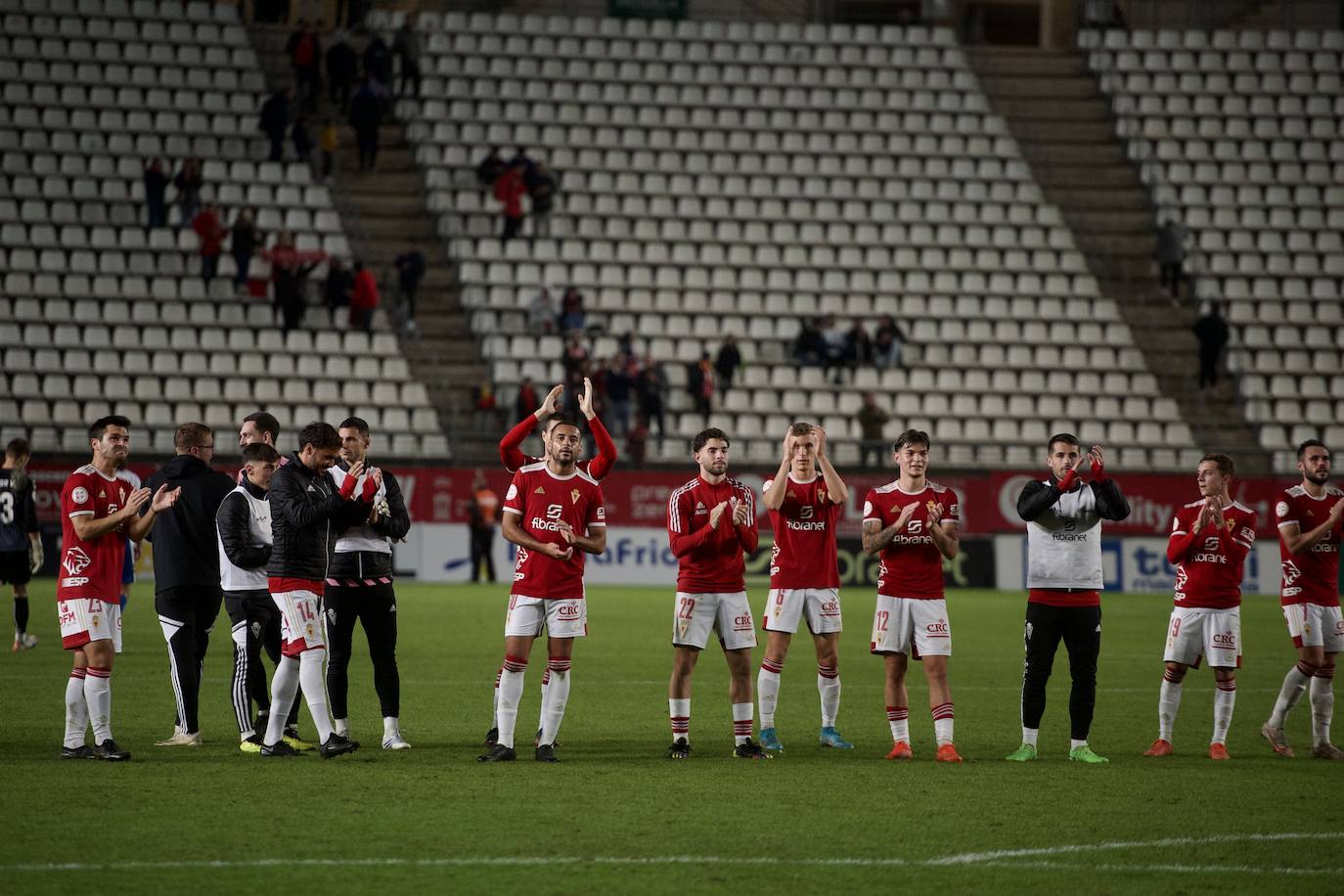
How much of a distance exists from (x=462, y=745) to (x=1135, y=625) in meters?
13.5

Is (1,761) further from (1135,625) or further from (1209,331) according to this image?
(1209,331)

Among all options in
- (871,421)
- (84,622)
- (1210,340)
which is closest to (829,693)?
(84,622)

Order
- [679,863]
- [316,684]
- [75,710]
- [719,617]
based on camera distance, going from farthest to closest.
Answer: [719,617], [75,710], [316,684], [679,863]

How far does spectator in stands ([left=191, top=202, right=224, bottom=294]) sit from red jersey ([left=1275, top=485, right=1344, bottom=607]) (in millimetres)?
25435

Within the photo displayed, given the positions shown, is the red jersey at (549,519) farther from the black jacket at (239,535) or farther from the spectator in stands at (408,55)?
the spectator in stands at (408,55)

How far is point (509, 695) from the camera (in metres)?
10.5

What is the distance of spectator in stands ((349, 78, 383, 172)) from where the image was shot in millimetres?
35969

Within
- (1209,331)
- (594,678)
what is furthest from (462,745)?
(1209,331)

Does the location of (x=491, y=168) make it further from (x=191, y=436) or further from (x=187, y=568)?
(x=187, y=568)

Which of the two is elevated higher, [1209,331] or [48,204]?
[48,204]

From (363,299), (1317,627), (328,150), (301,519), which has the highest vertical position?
(328,150)

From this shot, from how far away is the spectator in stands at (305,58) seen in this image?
36812mm

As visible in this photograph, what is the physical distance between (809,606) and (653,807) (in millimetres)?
2971

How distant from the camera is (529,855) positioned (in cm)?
768
